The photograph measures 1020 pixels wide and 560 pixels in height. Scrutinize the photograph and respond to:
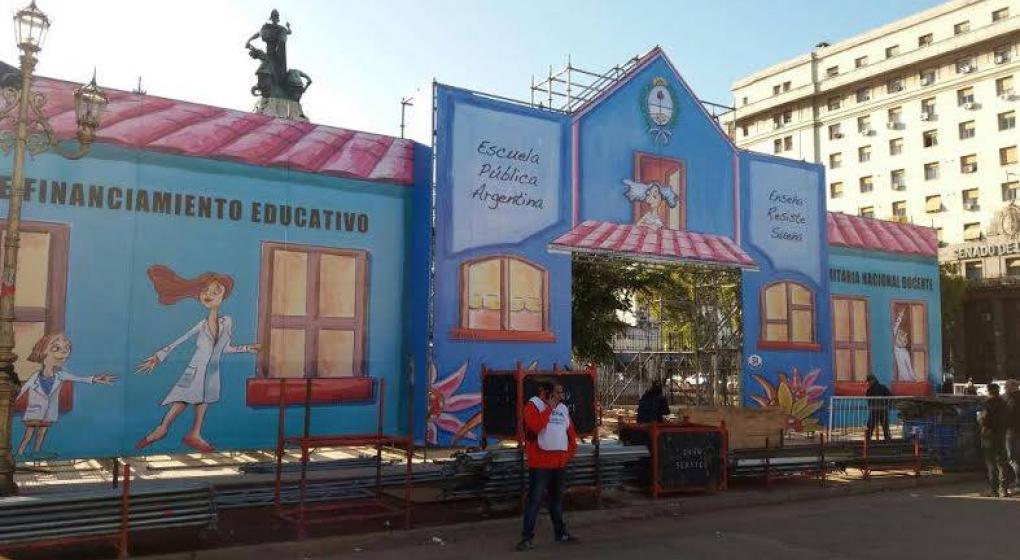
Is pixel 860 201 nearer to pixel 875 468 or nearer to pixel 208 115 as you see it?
pixel 875 468

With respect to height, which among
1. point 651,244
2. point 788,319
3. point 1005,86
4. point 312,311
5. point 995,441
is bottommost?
point 995,441

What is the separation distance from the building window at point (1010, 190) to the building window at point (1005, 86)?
6.25 meters

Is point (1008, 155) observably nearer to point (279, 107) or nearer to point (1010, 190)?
point (1010, 190)

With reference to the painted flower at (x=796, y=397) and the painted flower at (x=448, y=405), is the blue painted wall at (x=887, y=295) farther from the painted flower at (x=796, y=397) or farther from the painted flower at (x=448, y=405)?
the painted flower at (x=448, y=405)

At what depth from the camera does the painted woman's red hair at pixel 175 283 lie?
13.2 metres

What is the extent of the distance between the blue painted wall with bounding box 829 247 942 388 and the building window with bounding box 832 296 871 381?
0.23m

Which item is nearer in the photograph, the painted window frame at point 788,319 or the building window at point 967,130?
the painted window frame at point 788,319

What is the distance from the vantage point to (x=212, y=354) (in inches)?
535

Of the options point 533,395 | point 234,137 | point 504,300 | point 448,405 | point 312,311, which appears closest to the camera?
point 533,395

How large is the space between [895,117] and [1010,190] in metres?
11.4

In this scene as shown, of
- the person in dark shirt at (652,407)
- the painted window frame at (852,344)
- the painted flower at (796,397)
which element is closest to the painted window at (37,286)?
the person in dark shirt at (652,407)

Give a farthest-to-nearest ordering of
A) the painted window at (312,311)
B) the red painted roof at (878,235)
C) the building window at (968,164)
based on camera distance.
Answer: the building window at (968,164) → the red painted roof at (878,235) → the painted window at (312,311)

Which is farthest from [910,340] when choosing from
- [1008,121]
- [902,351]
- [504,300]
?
[1008,121]

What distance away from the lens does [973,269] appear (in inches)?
2005
